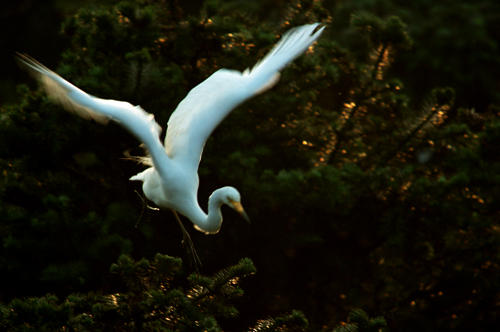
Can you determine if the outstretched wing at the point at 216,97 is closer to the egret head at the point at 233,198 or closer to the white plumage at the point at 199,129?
the white plumage at the point at 199,129

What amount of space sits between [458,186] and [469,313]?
784mm

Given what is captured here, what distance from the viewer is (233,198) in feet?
6.92

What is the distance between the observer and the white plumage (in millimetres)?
2264

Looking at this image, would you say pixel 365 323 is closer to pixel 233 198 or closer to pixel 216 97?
pixel 233 198

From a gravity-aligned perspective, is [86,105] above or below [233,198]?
above

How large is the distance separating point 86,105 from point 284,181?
3.17ft

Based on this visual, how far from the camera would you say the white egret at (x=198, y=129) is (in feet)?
7.43

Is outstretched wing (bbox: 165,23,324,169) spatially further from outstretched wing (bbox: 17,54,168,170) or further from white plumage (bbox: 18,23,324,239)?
outstretched wing (bbox: 17,54,168,170)

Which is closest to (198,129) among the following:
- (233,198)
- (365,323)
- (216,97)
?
(216,97)

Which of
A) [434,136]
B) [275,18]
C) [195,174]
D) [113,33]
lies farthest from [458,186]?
[275,18]

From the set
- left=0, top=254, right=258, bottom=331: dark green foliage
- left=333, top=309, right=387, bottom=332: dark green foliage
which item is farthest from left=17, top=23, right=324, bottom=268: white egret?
left=333, top=309, right=387, bottom=332: dark green foliage

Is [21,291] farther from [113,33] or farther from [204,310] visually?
[113,33]

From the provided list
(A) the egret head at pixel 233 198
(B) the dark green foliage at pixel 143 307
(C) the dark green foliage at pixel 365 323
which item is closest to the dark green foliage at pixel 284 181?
(A) the egret head at pixel 233 198

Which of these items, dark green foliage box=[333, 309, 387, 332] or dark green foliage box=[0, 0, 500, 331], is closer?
dark green foliage box=[333, 309, 387, 332]
